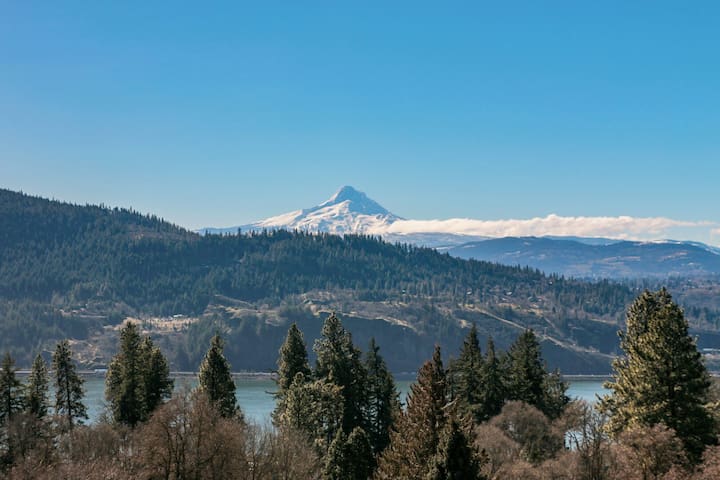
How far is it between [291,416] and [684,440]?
34.5 metres

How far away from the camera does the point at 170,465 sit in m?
54.5

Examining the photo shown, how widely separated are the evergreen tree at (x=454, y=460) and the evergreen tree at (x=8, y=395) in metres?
44.0

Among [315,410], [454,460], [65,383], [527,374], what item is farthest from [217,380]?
[454,460]

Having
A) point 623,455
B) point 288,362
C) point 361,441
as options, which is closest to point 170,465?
point 361,441

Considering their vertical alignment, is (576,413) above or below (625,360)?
below

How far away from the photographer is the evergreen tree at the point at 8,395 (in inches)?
2576

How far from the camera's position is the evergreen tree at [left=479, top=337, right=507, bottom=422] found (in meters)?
83.2

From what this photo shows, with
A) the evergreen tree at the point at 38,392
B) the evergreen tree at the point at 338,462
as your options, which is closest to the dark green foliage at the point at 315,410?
the evergreen tree at the point at 338,462

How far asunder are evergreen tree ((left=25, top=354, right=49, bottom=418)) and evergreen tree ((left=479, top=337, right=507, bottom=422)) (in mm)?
44739

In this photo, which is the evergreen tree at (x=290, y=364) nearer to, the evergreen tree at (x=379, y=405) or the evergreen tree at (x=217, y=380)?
the evergreen tree at (x=217, y=380)

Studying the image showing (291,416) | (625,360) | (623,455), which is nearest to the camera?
(623,455)

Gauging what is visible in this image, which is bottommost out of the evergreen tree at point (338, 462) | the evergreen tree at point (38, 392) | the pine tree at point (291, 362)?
the evergreen tree at point (338, 462)

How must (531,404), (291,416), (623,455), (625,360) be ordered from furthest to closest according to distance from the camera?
1. (531,404)
2. (291,416)
3. (625,360)
4. (623,455)

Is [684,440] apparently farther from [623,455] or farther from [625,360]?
[625,360]
